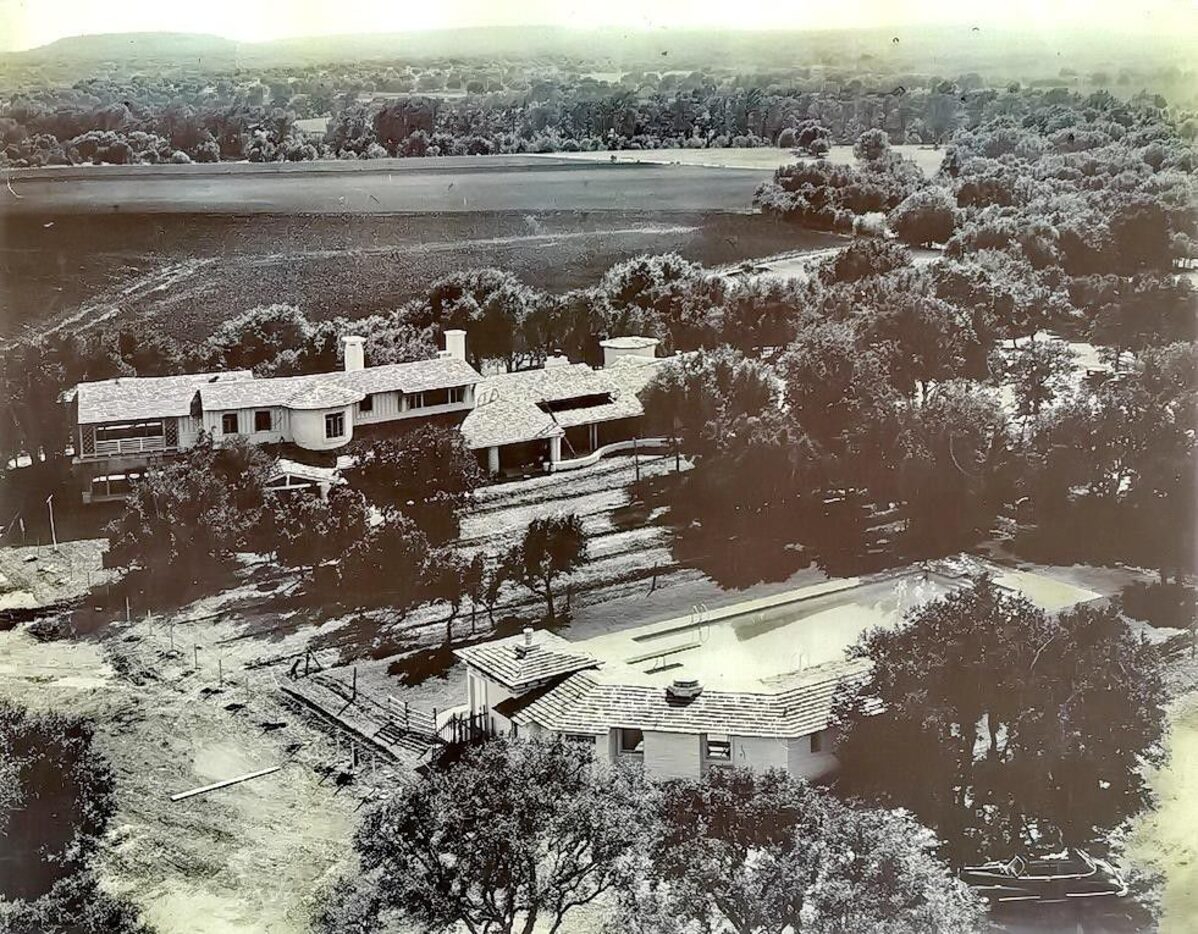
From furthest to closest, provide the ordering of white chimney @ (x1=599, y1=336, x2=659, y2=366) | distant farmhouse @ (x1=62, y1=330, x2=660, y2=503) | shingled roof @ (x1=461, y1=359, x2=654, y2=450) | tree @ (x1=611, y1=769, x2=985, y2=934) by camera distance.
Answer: white chimney @ (x1=599, y1=336, x2=659, y2=366), shingled roof @ (x1=461, y1=359, x2=654, y2=450), distant farmhouse @ (x1=62, y1=330, x2=660, y2=503), tree @ (x1=611, y1=769, x2=985, y2=934)

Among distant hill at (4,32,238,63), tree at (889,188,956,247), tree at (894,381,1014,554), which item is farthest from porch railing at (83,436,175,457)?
tree at (889,188,956,247)

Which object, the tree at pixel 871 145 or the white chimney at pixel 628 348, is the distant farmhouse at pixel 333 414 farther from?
the tree at pixel 871 145

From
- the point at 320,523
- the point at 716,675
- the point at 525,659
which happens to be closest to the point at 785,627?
the point at 716,675

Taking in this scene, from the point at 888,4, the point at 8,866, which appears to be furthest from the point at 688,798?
the point at 888,4

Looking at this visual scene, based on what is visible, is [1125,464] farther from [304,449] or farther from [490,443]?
[304,449]

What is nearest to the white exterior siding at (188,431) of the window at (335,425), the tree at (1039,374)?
the window at (335,425)

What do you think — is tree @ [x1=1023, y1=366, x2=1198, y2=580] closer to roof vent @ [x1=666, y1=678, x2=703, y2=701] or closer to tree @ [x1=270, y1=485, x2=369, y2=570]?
roof vent @ [x1=666, y1=678, x2=703, y2=701]
